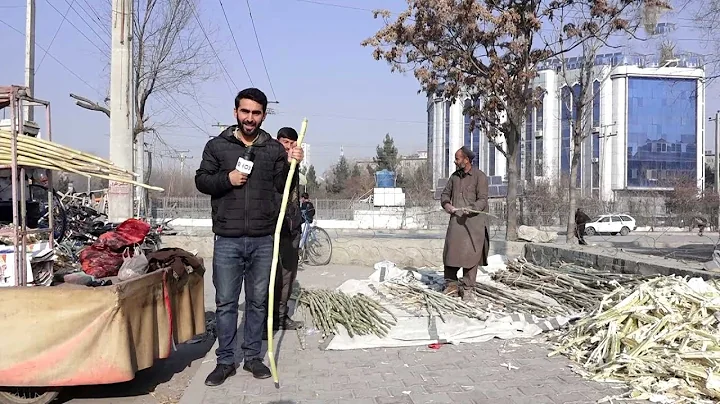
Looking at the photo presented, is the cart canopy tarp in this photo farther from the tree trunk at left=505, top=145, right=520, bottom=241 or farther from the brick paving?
the tree trunk at left=505, top=145, right=520, bottom=241

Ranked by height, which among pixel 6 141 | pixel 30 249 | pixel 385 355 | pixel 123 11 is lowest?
pixel 385 355

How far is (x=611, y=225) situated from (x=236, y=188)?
123 feet

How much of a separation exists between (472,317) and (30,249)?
4.03 m

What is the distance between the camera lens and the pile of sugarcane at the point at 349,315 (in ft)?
19.6

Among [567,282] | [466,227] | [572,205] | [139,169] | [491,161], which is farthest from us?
[491,161]

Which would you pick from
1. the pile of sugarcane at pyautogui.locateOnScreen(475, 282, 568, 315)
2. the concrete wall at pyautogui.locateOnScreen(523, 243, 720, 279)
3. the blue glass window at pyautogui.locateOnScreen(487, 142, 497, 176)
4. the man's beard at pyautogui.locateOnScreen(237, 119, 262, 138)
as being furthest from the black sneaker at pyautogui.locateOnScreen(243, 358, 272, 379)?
the blue glass window at pyautogui.locateOnScreen(487, 142, 497, 176)

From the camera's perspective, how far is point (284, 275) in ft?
20.4

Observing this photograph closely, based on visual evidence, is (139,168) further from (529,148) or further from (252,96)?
(529,148)

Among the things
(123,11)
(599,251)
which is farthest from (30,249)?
(123,11)

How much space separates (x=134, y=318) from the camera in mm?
4145

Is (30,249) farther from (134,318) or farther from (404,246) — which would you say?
(404,246)

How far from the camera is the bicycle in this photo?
12781mm

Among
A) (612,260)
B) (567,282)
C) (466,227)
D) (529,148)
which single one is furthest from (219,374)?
(529,148)

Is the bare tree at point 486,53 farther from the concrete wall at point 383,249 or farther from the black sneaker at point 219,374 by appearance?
the black sneaker at point 219,374
